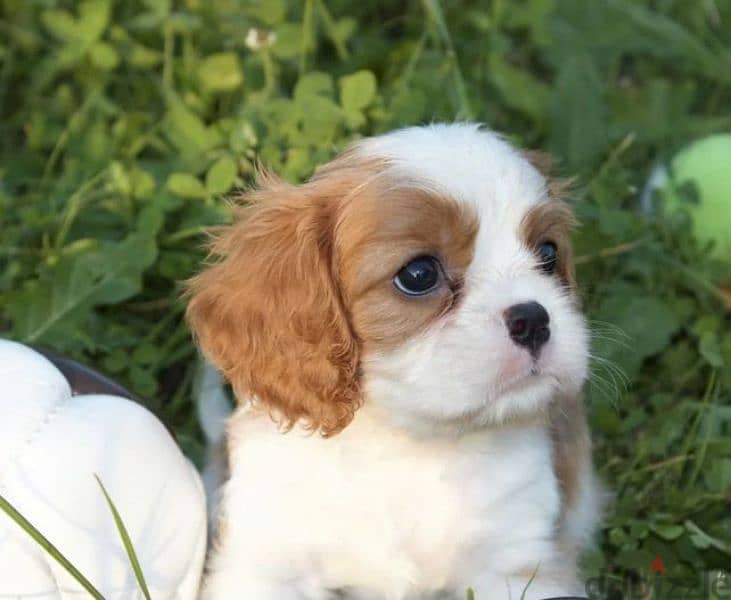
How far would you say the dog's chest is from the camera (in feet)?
8.65

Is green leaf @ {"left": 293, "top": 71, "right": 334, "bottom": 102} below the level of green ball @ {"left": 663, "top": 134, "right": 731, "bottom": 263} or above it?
above

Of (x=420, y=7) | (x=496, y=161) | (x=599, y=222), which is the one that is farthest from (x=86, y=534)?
(x=420, y=7)

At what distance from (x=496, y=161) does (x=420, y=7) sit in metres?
2.56

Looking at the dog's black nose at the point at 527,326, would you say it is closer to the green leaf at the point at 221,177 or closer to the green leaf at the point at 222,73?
Answer: the green leaf at the point at 221,177

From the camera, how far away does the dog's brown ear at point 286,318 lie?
97.2 inches

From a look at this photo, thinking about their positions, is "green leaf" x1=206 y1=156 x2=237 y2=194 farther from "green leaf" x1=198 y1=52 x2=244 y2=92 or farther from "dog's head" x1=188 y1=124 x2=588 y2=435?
"dog's head" x1=188 y1=124 x2=588 y2=435

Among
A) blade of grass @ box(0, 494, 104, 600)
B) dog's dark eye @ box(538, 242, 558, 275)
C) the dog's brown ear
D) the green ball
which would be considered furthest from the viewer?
the green ball

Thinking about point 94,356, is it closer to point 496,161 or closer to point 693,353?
point 496,161

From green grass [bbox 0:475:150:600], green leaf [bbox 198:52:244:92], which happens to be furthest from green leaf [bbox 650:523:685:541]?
green leaf [bbox 198:52:244:92]

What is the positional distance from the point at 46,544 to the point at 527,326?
1.03 metres

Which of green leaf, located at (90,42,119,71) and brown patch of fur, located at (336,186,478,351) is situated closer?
brown patch of fur, located at (336,186,478,351)

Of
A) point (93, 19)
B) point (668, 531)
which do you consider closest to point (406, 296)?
point (668, 531)

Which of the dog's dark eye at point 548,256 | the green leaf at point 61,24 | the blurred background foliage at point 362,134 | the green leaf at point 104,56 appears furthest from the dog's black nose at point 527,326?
the green leaf at point 61,24

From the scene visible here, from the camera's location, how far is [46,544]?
2.23 meters
